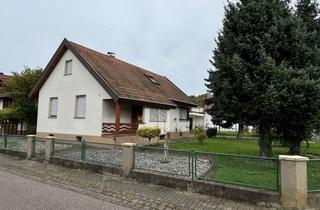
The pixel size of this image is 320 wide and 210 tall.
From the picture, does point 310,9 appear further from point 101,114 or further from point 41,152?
point 41,152

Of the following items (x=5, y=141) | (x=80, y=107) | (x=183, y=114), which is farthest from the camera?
(x=183, y=114)

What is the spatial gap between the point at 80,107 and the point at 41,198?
490 inches

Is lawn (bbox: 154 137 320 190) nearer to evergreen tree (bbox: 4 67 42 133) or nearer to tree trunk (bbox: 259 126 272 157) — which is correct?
tree trunk (bbox: 259 126 272 157)

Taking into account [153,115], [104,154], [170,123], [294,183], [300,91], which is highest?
[300,91]

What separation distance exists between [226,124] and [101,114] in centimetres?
1505

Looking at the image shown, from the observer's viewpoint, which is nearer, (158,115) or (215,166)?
(215,166)

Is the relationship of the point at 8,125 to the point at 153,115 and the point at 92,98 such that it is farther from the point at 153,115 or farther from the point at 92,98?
the point at 153,115

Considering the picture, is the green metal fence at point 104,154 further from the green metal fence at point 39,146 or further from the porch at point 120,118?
the porch at point 120,118

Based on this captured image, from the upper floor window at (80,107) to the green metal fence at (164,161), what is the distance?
10017mm

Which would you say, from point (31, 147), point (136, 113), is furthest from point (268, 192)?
point (136, 113)

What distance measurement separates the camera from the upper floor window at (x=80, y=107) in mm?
18734

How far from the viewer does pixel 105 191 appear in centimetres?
799

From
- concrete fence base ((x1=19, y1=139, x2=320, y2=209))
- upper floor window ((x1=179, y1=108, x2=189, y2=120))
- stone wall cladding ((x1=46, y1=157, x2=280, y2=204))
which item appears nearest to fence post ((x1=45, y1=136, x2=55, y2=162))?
stone wall cladding ((x1=46, y1=157, x2=280, y2=204))

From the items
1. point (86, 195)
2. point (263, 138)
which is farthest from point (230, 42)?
point (86, 195)
